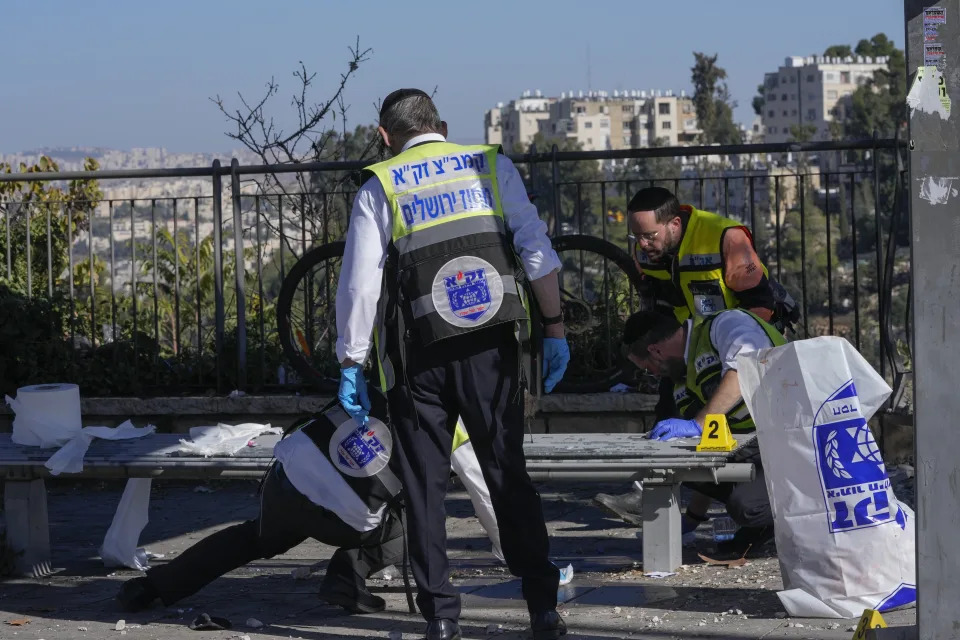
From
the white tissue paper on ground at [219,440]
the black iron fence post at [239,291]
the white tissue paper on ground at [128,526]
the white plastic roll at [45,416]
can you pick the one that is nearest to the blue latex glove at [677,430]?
the white tissue paper on ground at [219,440]

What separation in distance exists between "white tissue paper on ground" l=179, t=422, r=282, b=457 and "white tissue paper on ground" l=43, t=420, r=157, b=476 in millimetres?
319

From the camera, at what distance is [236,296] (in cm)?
784

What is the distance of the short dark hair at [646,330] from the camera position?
17.1 ft

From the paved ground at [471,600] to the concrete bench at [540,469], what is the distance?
173 mm

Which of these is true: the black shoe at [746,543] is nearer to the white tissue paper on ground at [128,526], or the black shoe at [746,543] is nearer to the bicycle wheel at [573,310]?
the bicycle wheel at [573,310]

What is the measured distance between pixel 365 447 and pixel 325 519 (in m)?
0.31

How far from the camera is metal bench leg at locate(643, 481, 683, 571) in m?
4.82

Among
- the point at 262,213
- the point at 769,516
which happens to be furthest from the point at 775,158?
the point at 769,516

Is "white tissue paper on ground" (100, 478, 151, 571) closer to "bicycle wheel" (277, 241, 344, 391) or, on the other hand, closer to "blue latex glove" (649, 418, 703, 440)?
"blue latex glove" (649, 418, 703, 440)

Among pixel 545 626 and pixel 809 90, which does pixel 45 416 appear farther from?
pixel 809 90

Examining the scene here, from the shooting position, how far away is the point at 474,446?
4.07 metres

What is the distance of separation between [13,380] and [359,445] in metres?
4.33

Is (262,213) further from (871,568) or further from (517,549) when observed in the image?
(871,568)

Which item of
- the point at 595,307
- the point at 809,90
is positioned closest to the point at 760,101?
the point at 809,90
